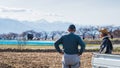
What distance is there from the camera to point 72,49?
9.72 meters

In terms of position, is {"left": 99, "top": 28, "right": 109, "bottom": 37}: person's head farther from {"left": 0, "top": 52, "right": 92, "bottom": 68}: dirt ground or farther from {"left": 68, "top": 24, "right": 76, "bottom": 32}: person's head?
{"left": 0, "top": 52, "right": 92, "bottom": 68}: dirt ground

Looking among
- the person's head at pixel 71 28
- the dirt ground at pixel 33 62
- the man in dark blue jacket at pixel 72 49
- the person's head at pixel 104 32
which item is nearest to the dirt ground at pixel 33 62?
the dirt ground at pixel 33 62

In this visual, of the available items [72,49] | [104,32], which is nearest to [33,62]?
[104,32]

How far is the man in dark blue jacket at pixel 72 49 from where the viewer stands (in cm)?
965

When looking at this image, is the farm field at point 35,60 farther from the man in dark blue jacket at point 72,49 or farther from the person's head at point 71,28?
the person's head at point 71,28

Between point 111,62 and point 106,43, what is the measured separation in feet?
6.77

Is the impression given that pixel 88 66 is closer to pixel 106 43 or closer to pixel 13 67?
pixel 13 67

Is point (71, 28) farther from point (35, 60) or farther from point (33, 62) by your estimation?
point (35, 60)

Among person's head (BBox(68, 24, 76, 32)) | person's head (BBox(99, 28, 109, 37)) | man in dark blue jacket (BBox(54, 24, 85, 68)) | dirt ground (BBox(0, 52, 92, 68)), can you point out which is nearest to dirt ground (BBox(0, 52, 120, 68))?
dirt ground (BBox(0, 52, 92, 68))

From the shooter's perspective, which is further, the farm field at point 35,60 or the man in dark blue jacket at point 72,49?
the farm field at point 35,60

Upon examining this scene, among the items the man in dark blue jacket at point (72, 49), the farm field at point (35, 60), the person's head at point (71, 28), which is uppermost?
the person's head at point (71, 28)

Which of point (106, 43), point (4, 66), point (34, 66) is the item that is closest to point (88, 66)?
point (34, 66)

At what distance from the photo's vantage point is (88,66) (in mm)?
18734

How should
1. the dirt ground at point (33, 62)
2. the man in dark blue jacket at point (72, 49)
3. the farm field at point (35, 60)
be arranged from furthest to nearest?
the farm field at point (35, 60), the dirt ground at point (33, 62), the man in dark blue jacket at point (72, 49)
